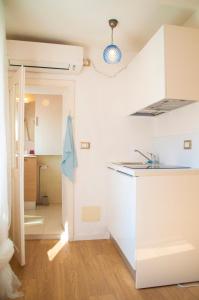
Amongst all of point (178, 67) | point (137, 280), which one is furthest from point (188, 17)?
point (137, 280)

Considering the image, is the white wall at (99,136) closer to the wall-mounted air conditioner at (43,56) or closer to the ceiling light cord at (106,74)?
the ceiling light cord at (106,74)

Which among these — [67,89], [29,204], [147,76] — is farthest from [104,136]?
[29,204]

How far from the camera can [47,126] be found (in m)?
4.30

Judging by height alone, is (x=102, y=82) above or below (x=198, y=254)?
above

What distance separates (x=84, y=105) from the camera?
2.71 meters

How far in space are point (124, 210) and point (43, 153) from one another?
→ 8.69 ft

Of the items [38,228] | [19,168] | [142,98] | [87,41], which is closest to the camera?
[19,168]

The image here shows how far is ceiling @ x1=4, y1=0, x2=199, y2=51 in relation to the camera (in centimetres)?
197

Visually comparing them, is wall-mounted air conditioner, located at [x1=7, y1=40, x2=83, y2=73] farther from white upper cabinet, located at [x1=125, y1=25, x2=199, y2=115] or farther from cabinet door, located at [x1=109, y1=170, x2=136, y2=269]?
cabinet door, located at [x1=109, y1=170, x2=136, y2=269]

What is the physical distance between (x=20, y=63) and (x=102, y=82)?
0.95 meters

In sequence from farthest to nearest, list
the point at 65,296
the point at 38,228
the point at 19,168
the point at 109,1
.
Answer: the point at 38,228
the point at 19,168
the point at 109,1
the point at 65,296

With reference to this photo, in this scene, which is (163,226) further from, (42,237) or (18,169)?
(42,237)

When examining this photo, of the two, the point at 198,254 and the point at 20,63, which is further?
the point at 20,63

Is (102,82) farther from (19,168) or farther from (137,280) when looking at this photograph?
(137,280)
